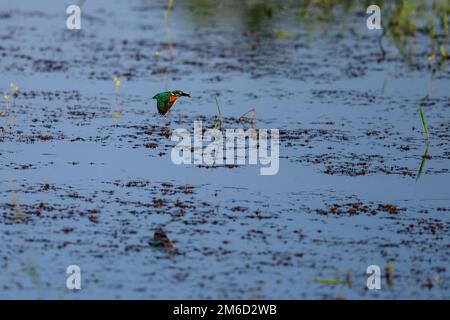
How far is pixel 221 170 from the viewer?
295 inches

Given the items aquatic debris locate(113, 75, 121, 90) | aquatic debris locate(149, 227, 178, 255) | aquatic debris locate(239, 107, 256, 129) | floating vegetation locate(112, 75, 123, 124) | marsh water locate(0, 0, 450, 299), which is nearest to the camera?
marsh water locate(0, 0, 450, 299)

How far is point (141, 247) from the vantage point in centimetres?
592

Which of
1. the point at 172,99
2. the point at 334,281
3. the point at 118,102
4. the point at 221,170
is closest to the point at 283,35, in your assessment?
the point at 118,102

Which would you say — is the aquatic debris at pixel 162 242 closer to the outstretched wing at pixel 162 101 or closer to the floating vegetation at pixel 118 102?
the outstretched wing at pixel 162 101

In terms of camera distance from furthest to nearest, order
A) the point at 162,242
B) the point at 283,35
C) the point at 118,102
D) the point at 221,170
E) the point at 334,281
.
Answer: the point at 283,35
the point at 118,102
the point at 221,170
the point at 162,242
the point at 334,281

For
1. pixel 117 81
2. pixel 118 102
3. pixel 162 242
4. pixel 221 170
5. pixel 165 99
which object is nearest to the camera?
pixel 162 242

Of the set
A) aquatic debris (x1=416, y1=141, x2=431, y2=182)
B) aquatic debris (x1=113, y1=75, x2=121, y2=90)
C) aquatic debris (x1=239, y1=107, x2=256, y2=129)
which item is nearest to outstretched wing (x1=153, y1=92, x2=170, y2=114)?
aquatic debris (x1=239, y1=107, x2=256, y2=129)

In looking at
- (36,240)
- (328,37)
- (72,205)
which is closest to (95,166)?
(72,205)

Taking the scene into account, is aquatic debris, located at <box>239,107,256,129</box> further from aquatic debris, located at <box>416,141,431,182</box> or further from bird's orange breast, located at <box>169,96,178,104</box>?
aquatic debris, located at <box>416,141,431,182</box>

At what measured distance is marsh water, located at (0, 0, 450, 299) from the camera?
5633 millimetres

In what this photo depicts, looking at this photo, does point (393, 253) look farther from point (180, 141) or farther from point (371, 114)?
point (371, 114)

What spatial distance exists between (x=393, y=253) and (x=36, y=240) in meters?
1.78

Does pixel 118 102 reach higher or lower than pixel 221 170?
higher

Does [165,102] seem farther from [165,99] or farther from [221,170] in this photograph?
[221,170]
